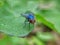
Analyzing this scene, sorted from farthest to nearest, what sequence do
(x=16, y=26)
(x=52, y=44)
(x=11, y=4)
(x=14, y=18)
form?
1. (x=52, y=44)
2. (x=11, y=4)
3. (x=14, y=18)
4. (x=16, y=26)

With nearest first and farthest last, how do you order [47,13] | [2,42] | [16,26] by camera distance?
[16,26]
[2,42]
[47,13]

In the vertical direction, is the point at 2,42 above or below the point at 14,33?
below

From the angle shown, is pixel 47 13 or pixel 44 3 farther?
pixel 44 3

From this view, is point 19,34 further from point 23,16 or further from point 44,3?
point 44,3

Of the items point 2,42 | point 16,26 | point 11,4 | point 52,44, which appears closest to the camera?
point 16,26

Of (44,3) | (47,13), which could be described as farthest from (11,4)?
(44,3)

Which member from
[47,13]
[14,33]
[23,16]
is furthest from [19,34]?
[47,13]

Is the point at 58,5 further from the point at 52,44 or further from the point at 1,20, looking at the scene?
the point at 1,20

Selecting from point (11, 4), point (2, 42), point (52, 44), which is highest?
point (11, 4)

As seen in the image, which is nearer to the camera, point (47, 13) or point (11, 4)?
point (11, 4)
